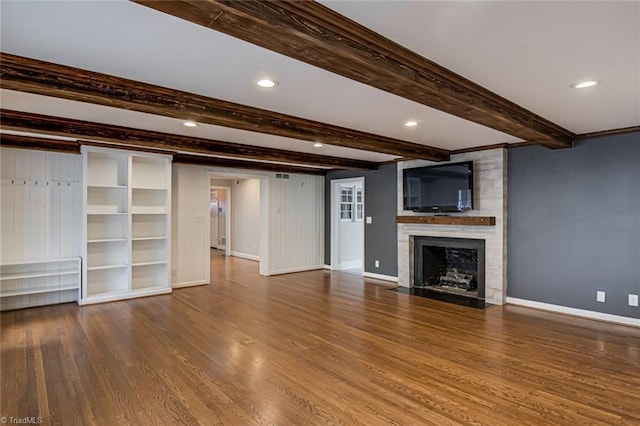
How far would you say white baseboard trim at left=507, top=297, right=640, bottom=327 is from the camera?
4.25 meters

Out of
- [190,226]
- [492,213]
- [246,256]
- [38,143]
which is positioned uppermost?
[38,143]

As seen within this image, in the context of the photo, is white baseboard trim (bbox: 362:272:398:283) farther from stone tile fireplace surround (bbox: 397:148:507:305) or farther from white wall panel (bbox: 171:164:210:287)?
white wall panel (bbox: 171:164:210:287)

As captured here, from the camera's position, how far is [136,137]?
4352 millimetres

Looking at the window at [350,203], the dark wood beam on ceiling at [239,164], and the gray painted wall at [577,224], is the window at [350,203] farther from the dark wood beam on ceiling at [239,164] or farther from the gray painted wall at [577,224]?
the gray painted wall at [577,224]

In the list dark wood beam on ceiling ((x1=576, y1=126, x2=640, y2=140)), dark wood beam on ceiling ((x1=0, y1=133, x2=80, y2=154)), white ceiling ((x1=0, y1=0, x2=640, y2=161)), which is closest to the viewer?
white ceiling ((x1=0, y1=0, x2=640, y2=161))

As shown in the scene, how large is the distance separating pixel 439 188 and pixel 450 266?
1464 millimetres

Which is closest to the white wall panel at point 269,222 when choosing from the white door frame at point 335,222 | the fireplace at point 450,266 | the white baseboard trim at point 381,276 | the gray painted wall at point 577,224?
the white door frame at point 335,222

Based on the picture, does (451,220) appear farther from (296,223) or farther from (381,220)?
(296,223)

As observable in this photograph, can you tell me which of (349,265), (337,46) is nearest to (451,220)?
(349,265)

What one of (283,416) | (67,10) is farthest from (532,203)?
(67,10)

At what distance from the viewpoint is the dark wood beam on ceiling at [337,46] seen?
4.93 feet

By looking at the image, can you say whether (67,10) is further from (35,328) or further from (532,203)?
(532,203)

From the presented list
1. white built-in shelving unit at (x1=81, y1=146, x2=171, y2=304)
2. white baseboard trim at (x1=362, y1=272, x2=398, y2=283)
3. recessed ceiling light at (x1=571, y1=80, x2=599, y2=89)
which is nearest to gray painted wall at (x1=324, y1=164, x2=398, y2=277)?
white baseboard trim at (x1=362, y1=272, x2=398, y2=283)

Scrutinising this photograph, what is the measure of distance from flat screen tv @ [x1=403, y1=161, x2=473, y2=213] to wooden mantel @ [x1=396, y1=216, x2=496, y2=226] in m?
0.13
